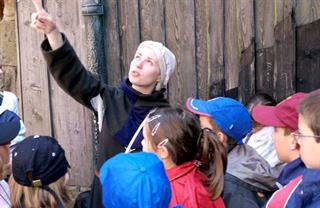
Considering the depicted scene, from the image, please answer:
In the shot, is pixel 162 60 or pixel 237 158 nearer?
pixel 237 158

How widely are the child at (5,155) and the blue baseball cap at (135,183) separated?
0.67 m

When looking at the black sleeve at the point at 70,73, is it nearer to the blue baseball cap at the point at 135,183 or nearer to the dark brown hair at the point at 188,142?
the dark brown hair at the point at 188,142

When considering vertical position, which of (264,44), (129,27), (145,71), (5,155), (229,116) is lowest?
(5,155)

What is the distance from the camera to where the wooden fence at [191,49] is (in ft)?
12.4

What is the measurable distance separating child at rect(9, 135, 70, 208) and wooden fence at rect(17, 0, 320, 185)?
175 cm

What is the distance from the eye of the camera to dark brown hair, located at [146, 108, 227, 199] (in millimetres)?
2494

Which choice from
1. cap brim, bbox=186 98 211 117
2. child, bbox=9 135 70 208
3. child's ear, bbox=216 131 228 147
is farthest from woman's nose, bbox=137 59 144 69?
child, bbox=9 135 70 208

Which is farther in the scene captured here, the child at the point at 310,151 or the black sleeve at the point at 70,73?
the black sleeve at the point at 70,73

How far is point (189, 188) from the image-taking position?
95.3 inches

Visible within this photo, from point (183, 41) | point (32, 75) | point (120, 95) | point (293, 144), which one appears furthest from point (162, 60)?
point (32, 75)

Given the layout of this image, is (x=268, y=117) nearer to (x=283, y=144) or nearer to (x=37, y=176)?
(x=283, y=144)

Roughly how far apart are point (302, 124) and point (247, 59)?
1814 millimetres

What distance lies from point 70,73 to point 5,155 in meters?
0.52

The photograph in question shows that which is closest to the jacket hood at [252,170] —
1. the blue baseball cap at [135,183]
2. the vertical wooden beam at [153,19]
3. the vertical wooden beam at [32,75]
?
the blue baseball cap at [135,183]
